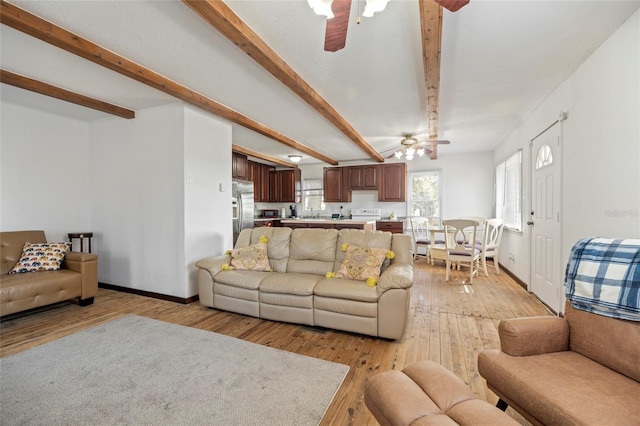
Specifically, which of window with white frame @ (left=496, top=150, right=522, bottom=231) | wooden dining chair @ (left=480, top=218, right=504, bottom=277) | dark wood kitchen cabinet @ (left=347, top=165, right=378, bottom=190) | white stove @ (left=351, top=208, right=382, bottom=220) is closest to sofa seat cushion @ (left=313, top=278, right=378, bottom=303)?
wooden dining chair @ (left=480, top=218, right=504, bottom=277)

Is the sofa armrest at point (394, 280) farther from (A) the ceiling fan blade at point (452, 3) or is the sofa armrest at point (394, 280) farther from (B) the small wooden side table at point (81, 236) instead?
(B) the small wooden side table at point (81, 236)

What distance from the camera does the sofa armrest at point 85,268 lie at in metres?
3.25

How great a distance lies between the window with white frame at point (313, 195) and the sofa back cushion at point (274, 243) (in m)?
4.12

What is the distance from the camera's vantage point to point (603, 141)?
7.34 ft

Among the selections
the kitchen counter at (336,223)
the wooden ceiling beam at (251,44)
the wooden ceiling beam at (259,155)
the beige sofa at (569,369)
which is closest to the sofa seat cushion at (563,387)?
the beige sofa at (569,369)

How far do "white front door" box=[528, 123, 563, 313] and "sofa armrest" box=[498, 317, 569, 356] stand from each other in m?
1.85

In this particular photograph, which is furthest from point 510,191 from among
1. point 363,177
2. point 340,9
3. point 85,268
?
point 85,268

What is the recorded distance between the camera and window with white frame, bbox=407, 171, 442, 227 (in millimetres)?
6625

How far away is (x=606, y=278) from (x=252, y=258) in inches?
116

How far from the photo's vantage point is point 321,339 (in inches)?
99.2

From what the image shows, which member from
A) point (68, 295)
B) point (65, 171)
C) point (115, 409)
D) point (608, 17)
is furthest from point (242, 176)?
point (608, 17)

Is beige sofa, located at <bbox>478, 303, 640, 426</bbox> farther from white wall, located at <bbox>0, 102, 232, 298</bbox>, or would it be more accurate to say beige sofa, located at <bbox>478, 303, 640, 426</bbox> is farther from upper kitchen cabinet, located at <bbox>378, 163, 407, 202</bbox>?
upper kitchen cabinet, located at <bbox>378, 163, 407, 202</bbox>

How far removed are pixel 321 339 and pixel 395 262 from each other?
1097mm

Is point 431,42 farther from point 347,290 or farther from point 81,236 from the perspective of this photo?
point 81,236
